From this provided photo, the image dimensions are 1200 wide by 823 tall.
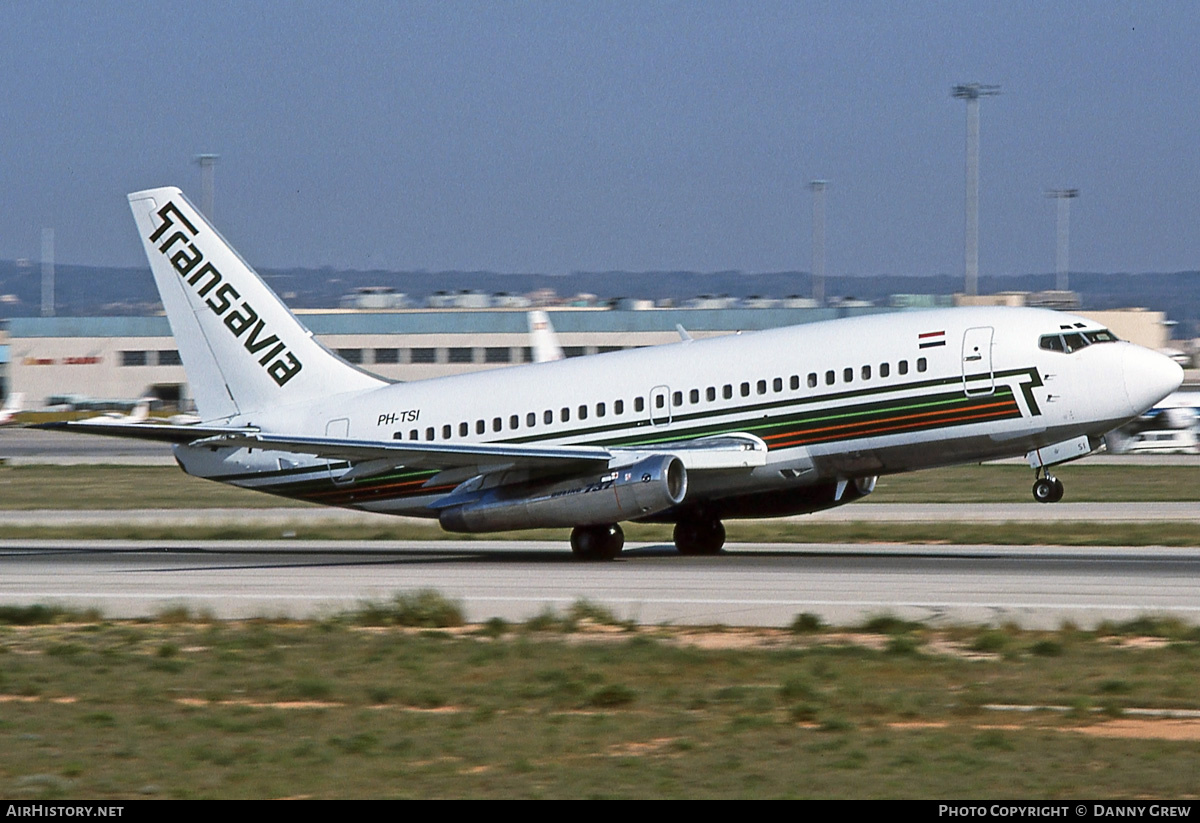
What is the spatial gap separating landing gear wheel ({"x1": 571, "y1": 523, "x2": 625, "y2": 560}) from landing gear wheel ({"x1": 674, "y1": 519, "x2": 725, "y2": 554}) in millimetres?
2087

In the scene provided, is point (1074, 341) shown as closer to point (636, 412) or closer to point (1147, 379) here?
point (1147, 379)

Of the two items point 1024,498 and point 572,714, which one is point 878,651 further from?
point 1024,498

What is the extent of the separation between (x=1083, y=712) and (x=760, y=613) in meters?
7.55

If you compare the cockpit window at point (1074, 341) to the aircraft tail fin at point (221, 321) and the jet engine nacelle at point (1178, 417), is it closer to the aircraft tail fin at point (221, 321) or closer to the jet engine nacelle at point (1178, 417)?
the aircraft tail fin at point (221, 321)

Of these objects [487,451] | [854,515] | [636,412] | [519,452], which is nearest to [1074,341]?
[636,412]

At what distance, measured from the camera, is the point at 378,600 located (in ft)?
77.9

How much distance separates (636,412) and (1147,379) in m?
9.79

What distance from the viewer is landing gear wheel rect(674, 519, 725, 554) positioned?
32781 mm

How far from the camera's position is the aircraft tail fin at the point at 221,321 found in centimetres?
3441

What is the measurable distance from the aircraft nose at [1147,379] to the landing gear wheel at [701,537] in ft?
29.8

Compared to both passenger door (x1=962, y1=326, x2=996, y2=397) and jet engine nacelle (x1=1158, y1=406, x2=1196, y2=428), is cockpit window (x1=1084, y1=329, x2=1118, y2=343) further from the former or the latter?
jet engine nacelle (x1=1158, y1=406, x2=1196, y2=428)

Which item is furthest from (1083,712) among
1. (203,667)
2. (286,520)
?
(286,520)

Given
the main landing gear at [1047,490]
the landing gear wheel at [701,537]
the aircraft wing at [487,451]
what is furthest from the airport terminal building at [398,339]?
the main landing gear at [1047,490]

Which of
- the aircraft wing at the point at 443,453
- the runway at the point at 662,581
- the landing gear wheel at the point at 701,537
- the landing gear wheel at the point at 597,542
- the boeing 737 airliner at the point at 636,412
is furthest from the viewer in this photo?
the landing gear wheel at the point at 701,537
